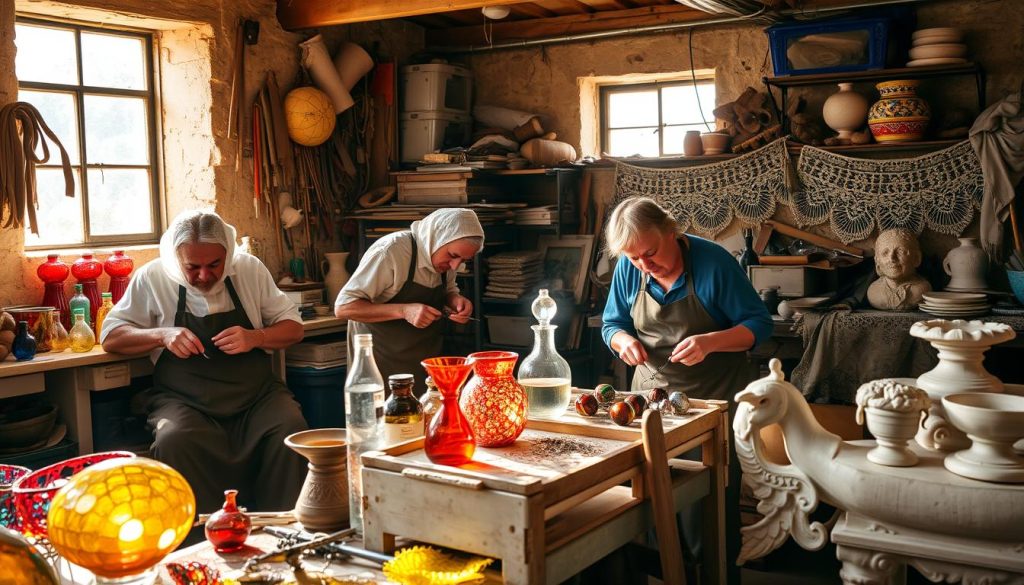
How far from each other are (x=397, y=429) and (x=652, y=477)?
632mm

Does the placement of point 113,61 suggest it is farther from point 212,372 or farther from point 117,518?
point 117,518

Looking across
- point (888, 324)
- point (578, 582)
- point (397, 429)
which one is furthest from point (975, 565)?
point (888, 324)

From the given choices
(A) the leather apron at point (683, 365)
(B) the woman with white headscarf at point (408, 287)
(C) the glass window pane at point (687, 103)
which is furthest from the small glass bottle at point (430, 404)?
(C) the glass window pane at point (687, 103)

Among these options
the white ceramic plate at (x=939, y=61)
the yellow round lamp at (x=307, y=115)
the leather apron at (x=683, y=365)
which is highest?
the white ceramic plate at (x=939, y=61)

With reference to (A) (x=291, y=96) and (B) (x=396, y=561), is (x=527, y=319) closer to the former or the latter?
(A) (x=291, y=96)

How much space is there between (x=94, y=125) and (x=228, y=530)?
12.5 ft

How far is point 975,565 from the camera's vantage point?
215cm

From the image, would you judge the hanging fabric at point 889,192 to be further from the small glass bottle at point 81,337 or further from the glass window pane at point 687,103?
the small glass bottle at point 81,337

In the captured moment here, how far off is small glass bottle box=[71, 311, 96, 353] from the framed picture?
2.84 metres

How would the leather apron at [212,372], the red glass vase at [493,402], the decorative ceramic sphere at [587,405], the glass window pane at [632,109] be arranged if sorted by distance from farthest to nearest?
the glass window pane at [632,109]
the leather apron at [212,372]
the decorative ceramic sphere at [587,405]
the red glass vase at [493,402]

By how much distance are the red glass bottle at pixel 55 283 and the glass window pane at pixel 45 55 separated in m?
0.99

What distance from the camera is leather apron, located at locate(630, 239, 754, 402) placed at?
3.67 m

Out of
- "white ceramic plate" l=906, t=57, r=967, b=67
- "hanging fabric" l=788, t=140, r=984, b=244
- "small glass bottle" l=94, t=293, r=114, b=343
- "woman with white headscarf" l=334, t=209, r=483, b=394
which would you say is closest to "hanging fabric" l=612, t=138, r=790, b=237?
"hanging fabric" l=788, t=140, r=984, b=244

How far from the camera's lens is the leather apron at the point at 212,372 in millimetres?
4203
